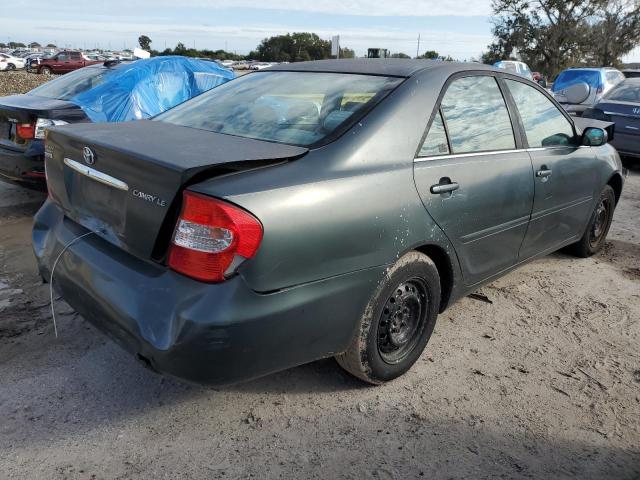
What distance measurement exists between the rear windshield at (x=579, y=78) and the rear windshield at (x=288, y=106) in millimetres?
13379

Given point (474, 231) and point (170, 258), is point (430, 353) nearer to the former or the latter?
point (474, 231)

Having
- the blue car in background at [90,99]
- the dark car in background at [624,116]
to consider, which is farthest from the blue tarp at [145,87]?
the dark car in background at [624,116]

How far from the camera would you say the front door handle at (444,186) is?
A: 2.68 m

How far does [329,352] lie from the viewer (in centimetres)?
238

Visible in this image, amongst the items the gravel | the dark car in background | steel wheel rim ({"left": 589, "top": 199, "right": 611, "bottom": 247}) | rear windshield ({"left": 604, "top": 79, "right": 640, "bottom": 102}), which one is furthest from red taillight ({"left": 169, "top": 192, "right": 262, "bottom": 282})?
the gravel

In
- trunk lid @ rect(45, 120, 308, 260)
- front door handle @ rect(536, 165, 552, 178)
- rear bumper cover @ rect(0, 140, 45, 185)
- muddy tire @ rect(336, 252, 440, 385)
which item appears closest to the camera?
trunk lid @ rect(45, 120, 308, 260)

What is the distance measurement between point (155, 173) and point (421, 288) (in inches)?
58.8

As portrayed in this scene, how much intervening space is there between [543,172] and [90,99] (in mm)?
5022

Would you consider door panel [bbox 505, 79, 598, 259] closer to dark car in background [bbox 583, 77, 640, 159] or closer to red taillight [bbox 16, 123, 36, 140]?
red taillight [bbox 16, 123, 36, 140]

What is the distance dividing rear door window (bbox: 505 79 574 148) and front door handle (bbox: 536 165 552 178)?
0.16m

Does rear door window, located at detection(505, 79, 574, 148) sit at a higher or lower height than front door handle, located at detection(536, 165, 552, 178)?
higher

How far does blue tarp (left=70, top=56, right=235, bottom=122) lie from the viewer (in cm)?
623

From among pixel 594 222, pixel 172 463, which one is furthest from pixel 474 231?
pixel 594 222

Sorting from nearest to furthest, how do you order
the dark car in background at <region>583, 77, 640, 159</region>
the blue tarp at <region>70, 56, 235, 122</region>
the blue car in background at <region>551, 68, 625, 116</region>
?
the blue tarp at <region>70, 56, 235, 122</region>
the dark car in background at <region>583, 77, 640, 159</region>
the blue car in background at <region>551, 68, 625, 116</region>
